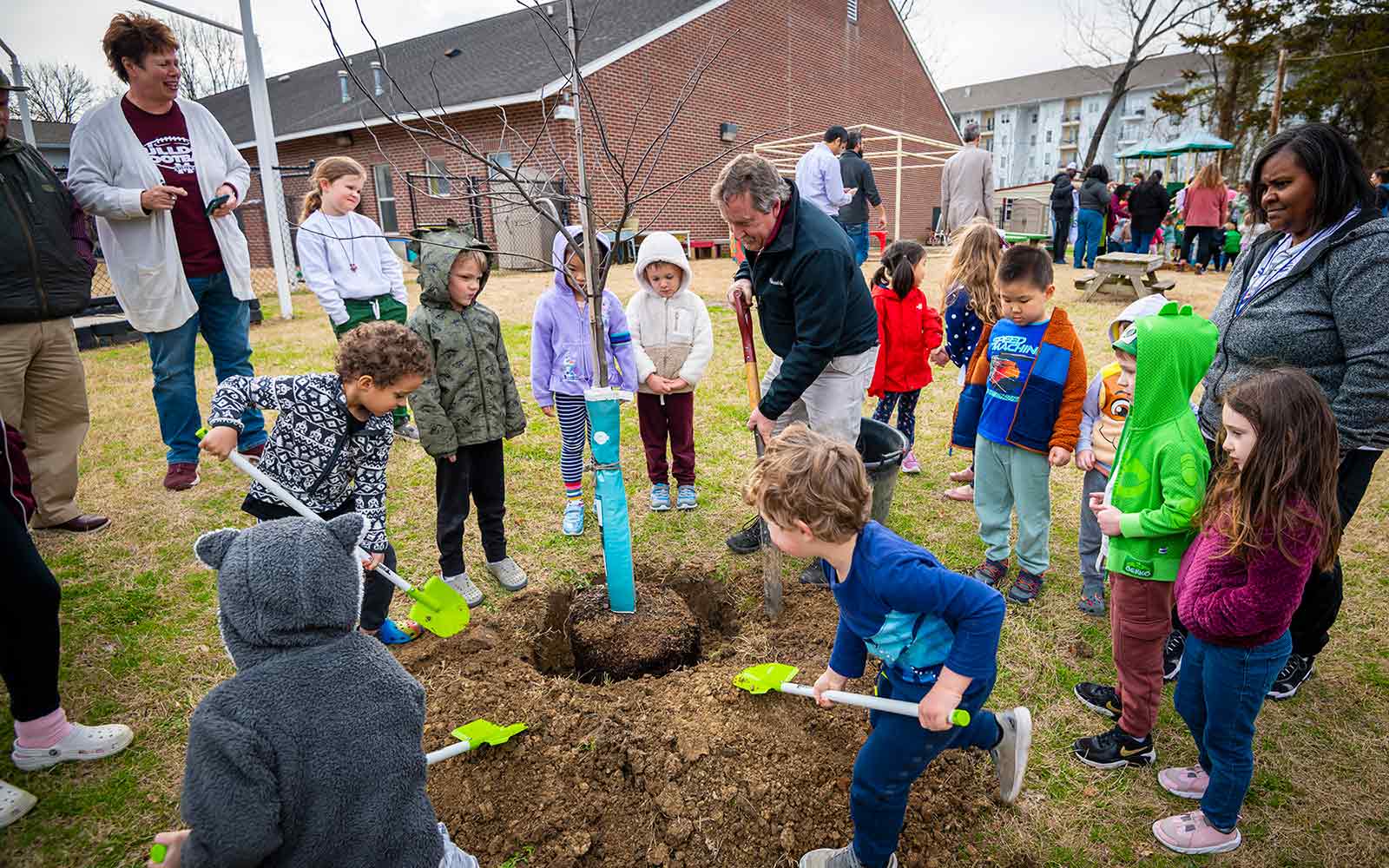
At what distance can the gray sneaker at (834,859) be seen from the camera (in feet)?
7.07

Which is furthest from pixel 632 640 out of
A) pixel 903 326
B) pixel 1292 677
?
pixel 903 326

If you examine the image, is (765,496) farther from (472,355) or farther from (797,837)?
(472,355)

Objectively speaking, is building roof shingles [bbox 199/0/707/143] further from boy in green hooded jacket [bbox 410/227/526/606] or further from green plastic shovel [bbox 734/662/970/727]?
green plastic shovel [bbox 734/662/970/727]

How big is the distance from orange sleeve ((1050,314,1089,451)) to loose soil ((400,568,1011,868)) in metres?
1.44

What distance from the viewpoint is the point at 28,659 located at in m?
2.47

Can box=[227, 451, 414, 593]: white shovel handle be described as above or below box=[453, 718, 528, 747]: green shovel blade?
above

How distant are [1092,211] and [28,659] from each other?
16.4 m

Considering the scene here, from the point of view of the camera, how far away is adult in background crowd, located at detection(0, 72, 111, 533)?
Answer: 3740mm

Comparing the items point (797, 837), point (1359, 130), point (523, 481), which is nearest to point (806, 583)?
point (797, 837)

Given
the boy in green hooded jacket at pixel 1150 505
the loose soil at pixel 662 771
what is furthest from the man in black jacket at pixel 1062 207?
the loose soil at pixel 662 771

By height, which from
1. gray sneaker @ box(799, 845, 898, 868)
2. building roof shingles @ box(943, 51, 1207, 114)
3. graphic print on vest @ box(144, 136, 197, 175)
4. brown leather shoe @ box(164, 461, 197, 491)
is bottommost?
gray sneaker @ box(799, 845, 898, 868)

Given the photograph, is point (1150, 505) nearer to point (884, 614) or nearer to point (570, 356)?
point (884, 614)

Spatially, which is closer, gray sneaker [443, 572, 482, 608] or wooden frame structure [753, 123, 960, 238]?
gray sneaker [443, 572, 482, 608]

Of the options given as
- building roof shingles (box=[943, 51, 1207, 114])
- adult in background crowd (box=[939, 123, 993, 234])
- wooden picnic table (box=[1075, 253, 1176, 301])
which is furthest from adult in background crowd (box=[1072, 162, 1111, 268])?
building roof shingles (box=[943, 51, 1207, 114])
